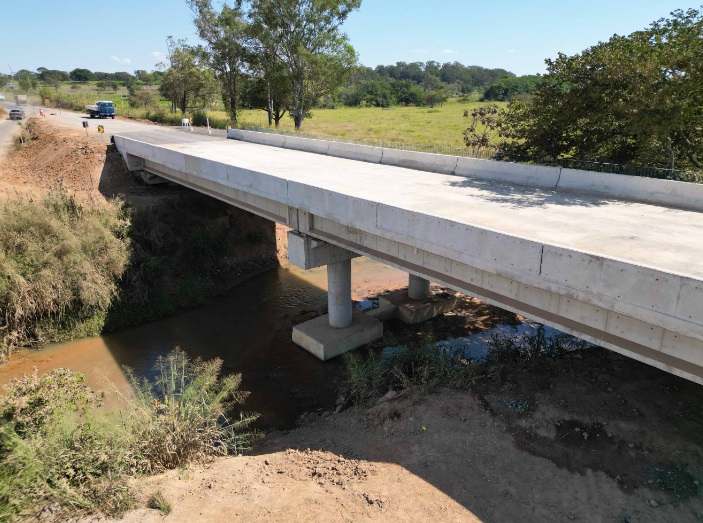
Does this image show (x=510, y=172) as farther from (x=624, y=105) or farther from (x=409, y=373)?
(x=409, y=373)

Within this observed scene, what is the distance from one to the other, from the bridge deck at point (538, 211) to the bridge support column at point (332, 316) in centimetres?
223

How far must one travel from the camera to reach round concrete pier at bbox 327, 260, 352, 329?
1661 centimetres

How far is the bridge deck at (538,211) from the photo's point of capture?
8.59m

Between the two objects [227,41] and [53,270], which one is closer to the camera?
[53,270]

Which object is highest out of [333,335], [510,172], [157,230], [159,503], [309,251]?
[510,172]

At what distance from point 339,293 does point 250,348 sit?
13.3ft

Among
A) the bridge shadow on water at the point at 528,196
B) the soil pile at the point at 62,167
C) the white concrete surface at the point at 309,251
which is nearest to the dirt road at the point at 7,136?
the soil pile at the point at 62,167

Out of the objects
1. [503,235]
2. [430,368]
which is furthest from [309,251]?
[503,235]

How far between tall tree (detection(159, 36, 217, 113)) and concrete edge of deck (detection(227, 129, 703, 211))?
1085 inches

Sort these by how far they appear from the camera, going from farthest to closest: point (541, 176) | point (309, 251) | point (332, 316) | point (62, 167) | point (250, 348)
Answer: point (62, 167)
point (250, 348)
point (332, 316)
point (309, 251)
point (541, 176)

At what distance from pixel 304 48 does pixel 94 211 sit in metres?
21.0

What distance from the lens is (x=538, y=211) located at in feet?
37.7

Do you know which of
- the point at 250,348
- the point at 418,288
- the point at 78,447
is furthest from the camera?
the point at 418,288

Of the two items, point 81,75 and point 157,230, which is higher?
point 81,75
